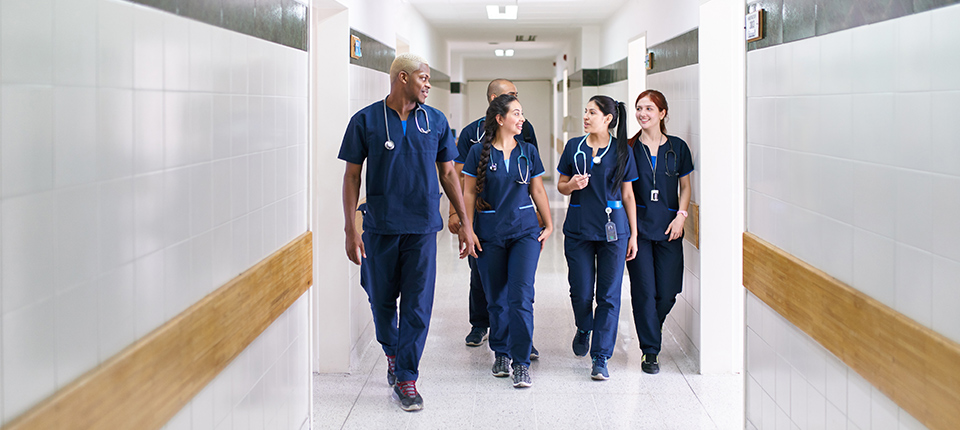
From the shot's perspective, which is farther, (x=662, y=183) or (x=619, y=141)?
(x=662, y=183)

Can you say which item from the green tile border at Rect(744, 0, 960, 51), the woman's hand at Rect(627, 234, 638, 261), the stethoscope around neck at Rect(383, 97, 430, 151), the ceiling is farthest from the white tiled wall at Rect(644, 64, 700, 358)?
the ceiling

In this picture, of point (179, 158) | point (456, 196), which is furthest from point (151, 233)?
point (456, 196)

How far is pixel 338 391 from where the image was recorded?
4.10 m

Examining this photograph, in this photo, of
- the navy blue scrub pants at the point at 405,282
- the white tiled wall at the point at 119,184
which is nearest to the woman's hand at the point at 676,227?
the navy blue scrub pants at the point at 405,282

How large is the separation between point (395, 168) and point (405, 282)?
0.55 meters

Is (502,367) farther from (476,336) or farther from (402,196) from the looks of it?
(402,196)

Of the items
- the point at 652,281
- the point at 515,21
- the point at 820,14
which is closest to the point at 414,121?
the point at 652,281

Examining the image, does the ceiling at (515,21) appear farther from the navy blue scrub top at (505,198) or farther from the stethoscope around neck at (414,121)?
the stethoscope around neck at (414,121)

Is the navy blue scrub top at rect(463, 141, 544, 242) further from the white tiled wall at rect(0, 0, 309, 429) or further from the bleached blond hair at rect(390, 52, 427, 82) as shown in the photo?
the white tiled wall at rect(0, 0, 309, 429)

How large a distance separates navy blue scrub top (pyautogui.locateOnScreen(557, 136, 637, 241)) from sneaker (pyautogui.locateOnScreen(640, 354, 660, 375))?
0.74 m

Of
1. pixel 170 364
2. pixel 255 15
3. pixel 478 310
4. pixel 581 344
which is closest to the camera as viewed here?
pixel 170 364

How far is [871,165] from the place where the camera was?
80.0 inches

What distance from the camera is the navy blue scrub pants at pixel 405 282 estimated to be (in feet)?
12.0

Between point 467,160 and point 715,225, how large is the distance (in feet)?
4.62
